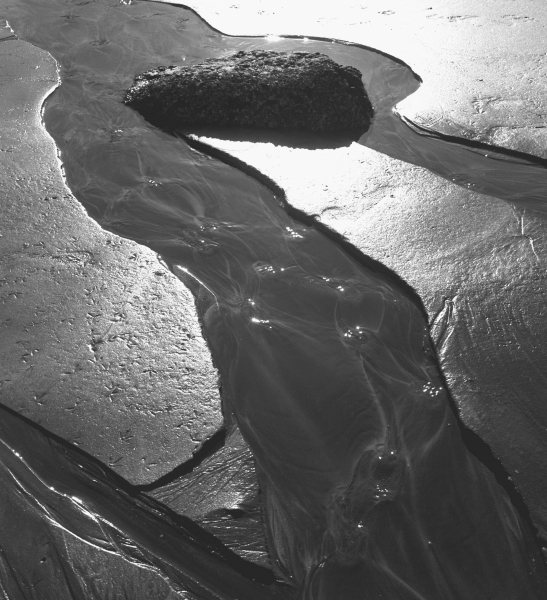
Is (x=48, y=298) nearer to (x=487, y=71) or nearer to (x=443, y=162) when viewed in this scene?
(x=443, y=162)

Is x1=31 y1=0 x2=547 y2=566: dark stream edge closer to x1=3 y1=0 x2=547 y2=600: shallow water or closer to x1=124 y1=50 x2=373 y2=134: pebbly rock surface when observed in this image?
x1=3 y1=0 x2=547 y2=600: shallow water

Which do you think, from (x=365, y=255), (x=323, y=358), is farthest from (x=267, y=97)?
(x=323, y=358)

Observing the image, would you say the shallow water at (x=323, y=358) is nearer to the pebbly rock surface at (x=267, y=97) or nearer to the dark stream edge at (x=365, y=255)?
the dark stream edge at (x=365, y=255)

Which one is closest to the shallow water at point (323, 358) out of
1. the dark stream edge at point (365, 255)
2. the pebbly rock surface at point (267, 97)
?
the dark stream edge at point (365, 255)

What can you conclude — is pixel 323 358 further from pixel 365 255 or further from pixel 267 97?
pixel 267 97

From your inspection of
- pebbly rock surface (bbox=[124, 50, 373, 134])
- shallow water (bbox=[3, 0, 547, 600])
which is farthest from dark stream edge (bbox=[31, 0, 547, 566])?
pebbly rock surface (bbox=[124, 50, 373, 134])
